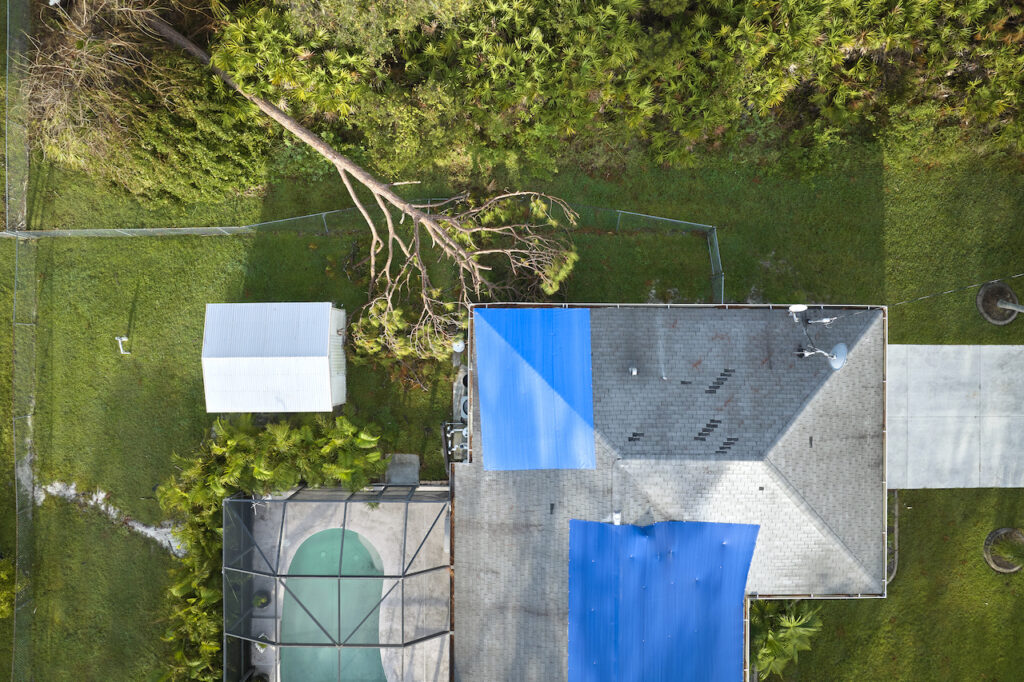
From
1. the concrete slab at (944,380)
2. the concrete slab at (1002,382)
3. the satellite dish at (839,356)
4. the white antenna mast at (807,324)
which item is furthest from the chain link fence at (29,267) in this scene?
the concrete slab at (1002,382)

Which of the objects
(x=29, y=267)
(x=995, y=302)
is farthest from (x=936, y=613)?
(x=29, y=267)

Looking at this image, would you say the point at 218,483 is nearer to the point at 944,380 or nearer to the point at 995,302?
the point at 944,380

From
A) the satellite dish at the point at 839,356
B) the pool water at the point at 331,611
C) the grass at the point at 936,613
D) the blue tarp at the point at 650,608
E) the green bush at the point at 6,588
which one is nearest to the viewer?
the satellite dish at the point at 839,356

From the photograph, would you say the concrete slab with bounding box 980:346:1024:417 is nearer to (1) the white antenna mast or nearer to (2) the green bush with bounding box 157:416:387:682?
(1) the white antenna mast

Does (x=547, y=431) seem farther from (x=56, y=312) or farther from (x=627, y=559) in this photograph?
(x=56, y=312)

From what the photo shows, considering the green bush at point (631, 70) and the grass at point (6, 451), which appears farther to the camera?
the grass at point (6, 451)

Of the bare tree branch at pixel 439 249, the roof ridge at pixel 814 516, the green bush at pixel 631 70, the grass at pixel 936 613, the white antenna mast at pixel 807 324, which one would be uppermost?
the green bush at pixel 631 70

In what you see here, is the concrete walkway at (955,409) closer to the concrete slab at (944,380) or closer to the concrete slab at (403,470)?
the concrete slab at (944,380)

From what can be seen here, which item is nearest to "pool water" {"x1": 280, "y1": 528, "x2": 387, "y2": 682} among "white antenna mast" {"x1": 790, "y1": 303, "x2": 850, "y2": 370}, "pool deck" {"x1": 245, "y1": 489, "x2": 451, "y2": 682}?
"pool deck" {"x1": 245, "y1": 489, "x2": 451, "y2": 682}
